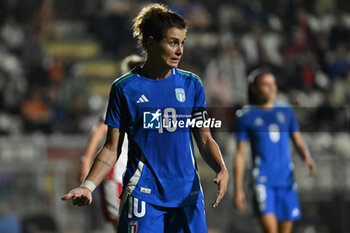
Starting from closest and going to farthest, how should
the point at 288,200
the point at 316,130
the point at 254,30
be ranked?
1. the point at 288,200
2. the point at 316,130
3. the point at 254,30

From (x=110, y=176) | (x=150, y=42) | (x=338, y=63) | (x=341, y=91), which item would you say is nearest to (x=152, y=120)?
(x=150, y=42)

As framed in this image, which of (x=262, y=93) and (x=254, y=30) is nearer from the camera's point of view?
(x=262, y=93)

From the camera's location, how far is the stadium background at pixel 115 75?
36.3ft

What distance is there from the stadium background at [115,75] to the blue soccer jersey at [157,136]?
5.65 m

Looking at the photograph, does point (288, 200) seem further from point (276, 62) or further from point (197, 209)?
point (276, 62)

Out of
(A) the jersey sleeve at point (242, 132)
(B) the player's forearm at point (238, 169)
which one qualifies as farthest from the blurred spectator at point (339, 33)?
(B) the player's forearm at point (238, 169)

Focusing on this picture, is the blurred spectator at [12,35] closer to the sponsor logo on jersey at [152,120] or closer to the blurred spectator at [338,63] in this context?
the blurred spectator at [338,63]

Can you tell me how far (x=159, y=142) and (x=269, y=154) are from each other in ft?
12.3

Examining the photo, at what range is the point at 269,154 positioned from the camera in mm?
8039

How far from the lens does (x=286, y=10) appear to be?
16859 millimetres

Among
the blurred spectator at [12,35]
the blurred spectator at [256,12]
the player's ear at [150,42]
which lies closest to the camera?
the player's ear at [150,42]

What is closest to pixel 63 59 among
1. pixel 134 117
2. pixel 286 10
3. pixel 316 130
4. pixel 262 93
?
pixel 286 10

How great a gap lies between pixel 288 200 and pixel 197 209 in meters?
3.67

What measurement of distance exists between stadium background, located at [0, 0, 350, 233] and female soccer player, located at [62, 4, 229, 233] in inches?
222
